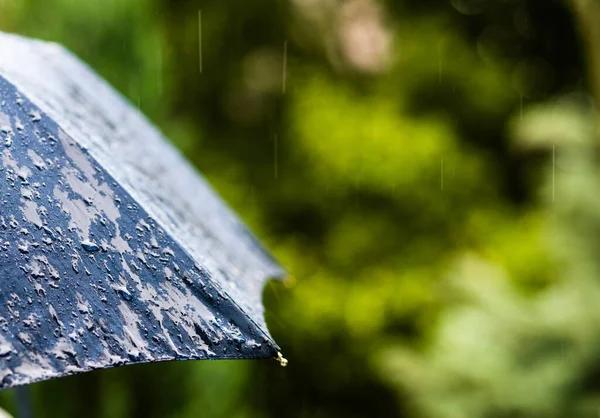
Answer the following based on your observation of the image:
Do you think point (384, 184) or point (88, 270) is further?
point (384, 184)

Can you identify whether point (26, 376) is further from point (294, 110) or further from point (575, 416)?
point (294, 110)

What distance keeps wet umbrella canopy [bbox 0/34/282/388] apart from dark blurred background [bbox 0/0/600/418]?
2004 millimetres

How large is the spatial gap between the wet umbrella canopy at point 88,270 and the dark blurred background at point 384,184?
200cm

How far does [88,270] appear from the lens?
35.0 inches

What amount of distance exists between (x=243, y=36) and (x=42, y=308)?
5.35 metres

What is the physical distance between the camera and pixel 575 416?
9.37ft

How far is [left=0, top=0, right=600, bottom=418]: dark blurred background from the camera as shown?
291 cm

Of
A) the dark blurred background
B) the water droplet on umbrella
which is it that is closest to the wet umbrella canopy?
the water droplet on umbrella

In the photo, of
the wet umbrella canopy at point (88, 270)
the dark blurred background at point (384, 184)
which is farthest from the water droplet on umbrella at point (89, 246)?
the dark blurred background at point (384, 184)

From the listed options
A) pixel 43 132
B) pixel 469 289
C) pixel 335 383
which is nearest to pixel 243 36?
pixel 335 383

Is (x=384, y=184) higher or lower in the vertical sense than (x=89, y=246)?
lower

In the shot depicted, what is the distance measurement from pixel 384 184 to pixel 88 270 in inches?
155

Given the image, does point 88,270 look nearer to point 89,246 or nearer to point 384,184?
point 89,246

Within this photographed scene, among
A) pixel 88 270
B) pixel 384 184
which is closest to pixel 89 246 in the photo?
pixel 88 270
